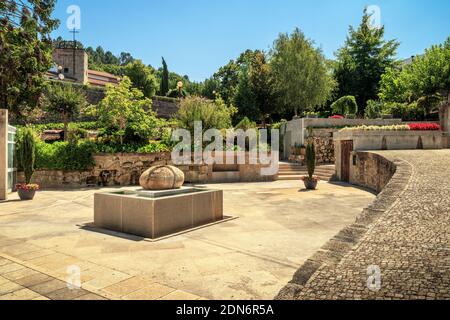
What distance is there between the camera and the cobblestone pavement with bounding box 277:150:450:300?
3.68 m

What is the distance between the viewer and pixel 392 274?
3979mm

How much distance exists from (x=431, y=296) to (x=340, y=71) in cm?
4433

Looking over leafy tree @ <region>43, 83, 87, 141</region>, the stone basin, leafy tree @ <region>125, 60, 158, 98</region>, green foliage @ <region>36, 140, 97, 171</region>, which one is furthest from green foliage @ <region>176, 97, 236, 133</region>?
leafy tree @ <region>125, 60, 158, 98</region>

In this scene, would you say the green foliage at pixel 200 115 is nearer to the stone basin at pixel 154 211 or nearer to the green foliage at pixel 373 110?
the stone basin at pixel 154 211

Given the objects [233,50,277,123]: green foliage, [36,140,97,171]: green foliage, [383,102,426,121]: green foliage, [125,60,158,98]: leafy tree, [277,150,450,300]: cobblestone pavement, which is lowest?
[277,150,450,300]: cobblestone pavement

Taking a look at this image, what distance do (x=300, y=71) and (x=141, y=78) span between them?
30438 mm

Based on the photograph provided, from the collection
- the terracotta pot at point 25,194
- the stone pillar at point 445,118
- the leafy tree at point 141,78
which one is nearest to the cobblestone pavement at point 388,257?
the terracotta pot at point 25,194

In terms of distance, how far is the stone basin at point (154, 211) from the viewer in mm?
7441

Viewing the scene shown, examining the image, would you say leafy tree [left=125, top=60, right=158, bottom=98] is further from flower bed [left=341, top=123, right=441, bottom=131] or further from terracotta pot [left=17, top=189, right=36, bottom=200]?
terracotta pot [left=17, top=189, right=36, bottom=200]

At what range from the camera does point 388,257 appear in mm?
4473

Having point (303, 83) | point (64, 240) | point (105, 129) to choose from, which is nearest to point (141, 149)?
point (105, 129)

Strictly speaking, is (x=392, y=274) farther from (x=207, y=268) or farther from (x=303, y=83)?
(x=303, y=83)

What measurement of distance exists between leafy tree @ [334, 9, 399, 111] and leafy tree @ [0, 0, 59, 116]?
34753 mm

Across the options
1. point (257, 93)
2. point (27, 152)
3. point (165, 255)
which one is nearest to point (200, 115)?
point (27, 152)
